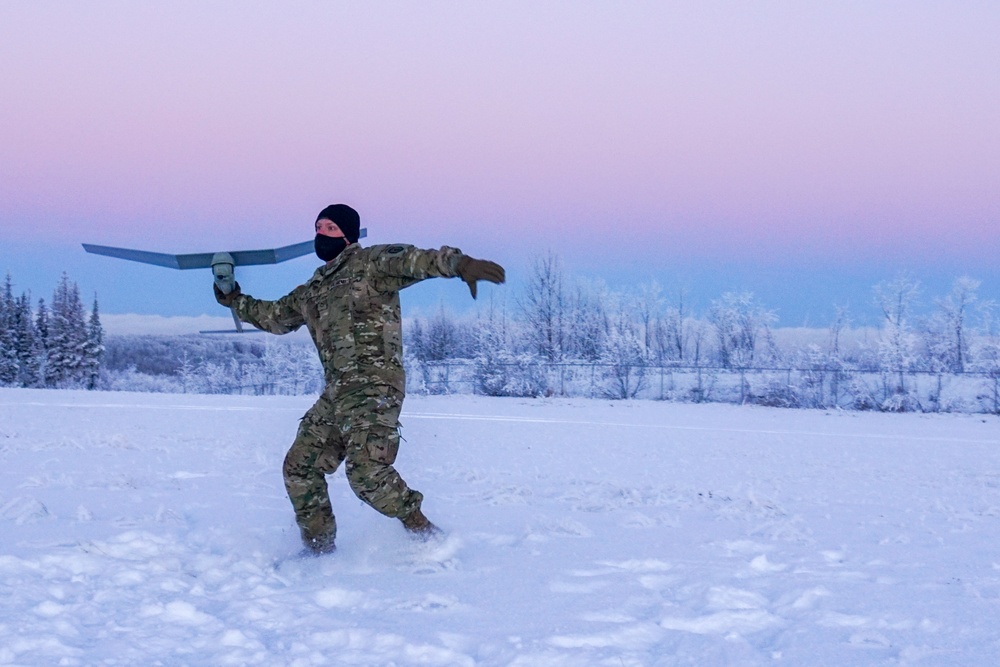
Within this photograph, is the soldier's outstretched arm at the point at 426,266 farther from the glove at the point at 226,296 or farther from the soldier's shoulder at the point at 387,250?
the glove at the point at 226,296

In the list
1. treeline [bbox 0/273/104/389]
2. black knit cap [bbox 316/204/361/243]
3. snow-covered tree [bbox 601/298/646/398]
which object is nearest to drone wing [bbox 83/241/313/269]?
black knit cap [bbox 316/204/361/243]

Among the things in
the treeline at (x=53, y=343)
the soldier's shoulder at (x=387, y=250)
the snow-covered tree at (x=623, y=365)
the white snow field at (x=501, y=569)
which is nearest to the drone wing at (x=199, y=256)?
the soldier's shoulder at (x=387, y=250)

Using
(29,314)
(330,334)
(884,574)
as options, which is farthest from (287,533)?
(29,314)

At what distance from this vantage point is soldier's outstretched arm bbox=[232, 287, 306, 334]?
16.5ft

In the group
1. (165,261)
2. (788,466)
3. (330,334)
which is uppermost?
(165,261)

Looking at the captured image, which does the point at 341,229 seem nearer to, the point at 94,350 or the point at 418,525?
the point at 418,525

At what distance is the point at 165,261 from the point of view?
5516 mm

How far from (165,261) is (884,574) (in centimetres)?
457

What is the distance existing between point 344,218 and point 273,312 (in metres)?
0.70

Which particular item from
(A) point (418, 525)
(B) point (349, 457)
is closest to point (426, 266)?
(B) point (349, 457)

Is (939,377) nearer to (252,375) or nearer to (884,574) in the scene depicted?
(884,574)

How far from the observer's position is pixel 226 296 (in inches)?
209

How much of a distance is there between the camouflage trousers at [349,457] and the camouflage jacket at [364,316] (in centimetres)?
9

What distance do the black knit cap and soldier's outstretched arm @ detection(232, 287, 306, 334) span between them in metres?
0.43
